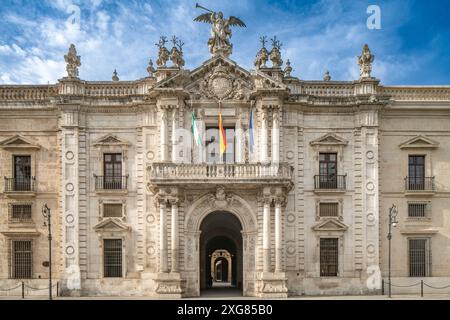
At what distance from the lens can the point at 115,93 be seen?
1324 inches

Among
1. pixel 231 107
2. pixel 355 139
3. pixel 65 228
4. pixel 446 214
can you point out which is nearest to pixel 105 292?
pixel 65 228

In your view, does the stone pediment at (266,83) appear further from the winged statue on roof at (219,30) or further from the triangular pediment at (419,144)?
the triangular pediment at (419,144)

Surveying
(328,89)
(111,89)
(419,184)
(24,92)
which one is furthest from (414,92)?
(24,92)

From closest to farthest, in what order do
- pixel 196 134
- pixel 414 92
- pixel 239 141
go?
pixel 196 134, pixel 239 141, pixel 414 92

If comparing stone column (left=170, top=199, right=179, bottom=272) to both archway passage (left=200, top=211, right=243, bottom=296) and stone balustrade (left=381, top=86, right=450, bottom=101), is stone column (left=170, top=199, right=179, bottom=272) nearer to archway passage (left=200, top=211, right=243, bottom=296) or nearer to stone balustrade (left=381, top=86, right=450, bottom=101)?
archway passage (left=200, top=211, right=243, bottom=296)

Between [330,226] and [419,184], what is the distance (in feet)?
19.3

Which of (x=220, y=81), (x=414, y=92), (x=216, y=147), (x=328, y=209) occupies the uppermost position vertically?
(x=220, y=81)

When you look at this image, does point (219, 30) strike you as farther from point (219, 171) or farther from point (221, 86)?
point (219, 171)

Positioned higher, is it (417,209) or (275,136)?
(275,136)

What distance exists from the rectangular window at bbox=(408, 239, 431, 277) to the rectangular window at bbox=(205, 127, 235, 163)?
1151 centimetres

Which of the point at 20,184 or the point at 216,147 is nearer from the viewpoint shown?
the point at 216,147

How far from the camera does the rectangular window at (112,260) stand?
32562mm

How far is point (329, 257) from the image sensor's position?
32.9 m
